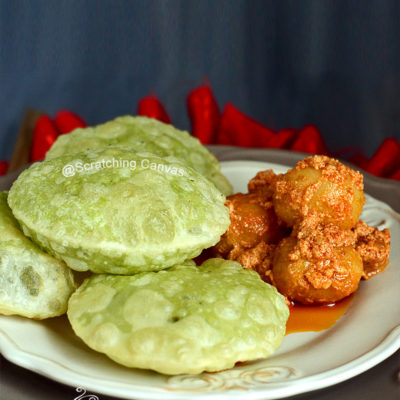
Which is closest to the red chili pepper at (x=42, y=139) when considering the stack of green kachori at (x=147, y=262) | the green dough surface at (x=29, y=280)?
the stack of green kachori at (x=147, y=262)

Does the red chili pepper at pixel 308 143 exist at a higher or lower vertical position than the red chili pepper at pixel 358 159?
higher

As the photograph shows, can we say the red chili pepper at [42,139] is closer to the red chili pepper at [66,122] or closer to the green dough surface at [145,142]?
the red chili pepper at [66,122]

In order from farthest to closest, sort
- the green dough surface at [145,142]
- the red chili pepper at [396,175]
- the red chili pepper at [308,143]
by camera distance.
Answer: the red chili pepper at [308,143] → the red chili pepper at [396,175] → the green dough surface at [145,142]

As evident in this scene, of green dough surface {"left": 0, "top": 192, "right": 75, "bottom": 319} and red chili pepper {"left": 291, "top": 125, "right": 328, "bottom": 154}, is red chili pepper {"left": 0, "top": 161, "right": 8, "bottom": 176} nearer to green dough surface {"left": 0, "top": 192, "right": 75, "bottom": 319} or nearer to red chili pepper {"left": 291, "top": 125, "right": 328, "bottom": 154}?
red chili pepper {"left": 291, "top": 125, "right": 328, "bottom": 154}

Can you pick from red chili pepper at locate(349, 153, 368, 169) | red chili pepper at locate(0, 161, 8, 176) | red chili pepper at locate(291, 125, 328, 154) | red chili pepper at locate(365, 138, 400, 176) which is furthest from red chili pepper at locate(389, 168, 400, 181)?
red chili pepper at locate(0, 161, 8, 176)

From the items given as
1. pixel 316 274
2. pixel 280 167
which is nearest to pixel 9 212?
pixel 316 274

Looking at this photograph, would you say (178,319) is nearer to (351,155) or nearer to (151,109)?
(151,109)
